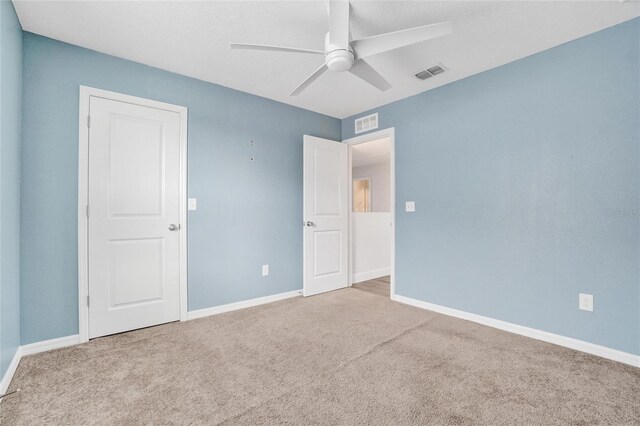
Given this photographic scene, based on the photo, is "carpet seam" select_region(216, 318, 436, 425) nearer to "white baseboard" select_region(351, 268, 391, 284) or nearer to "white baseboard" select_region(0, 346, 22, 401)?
"white baseboard" select_region(0, 346, 22, 401)

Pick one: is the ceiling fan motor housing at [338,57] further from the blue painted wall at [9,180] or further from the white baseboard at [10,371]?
the white baseboard at [10,371]

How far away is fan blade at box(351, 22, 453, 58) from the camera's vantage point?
5.22 ft

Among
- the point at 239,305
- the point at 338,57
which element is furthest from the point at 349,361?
the point at 338,57

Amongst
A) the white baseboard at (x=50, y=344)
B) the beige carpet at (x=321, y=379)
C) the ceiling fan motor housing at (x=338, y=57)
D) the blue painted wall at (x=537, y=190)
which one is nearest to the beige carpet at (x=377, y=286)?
the blue painted wall at (x=537, y=190)

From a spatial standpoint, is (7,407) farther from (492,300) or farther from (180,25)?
(492,300)

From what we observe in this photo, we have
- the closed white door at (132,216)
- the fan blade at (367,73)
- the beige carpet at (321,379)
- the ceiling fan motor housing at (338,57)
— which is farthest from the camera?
the closed white door at (132,216)

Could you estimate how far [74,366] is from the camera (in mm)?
2006

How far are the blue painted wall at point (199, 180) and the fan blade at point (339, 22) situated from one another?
1790 mm

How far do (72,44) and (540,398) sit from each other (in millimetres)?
4102

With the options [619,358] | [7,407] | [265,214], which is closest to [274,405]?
[7,407]

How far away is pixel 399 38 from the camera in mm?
1690

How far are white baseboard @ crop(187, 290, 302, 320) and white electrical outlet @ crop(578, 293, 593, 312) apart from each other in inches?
108

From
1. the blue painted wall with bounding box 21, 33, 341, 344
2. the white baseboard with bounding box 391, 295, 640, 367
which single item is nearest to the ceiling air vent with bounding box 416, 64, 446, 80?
the blue painted wall with bounding box 21, 33, 341, 344

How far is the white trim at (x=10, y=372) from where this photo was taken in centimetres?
169
